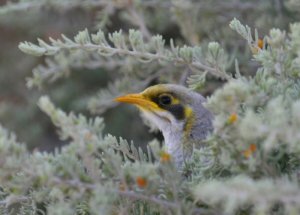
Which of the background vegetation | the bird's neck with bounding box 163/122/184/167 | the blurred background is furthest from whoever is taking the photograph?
the blurred background

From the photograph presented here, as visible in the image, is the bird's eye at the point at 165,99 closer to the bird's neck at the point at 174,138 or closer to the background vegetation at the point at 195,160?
the bird's neck at the point at 174,138

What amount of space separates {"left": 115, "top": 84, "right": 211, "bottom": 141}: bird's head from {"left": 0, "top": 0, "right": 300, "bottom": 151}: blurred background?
0.76 meters

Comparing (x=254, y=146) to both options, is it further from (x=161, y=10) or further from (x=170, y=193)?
(x=161, y=10)

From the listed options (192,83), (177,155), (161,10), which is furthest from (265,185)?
(161,10)

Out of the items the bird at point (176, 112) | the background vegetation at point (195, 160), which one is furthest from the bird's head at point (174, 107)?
the background vegetation at point (195, 160)

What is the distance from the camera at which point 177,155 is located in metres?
3.42

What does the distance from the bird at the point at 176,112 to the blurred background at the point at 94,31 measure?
76 cm

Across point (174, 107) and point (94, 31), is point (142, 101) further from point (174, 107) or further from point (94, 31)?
point (94, 31)

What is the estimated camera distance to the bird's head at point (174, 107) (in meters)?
3.61

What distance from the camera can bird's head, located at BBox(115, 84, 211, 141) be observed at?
3.61 metres

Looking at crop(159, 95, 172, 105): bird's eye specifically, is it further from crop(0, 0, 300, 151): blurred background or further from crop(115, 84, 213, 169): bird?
crop(0, 0, 300, 151): blurred background

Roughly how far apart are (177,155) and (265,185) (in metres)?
1.52

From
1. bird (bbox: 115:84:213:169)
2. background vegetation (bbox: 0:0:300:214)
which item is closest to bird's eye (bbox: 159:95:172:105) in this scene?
bird (bbox: 115:84:213:169)

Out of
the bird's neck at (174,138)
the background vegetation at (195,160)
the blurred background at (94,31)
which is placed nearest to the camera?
Result: the background vegetation at (195,160)
